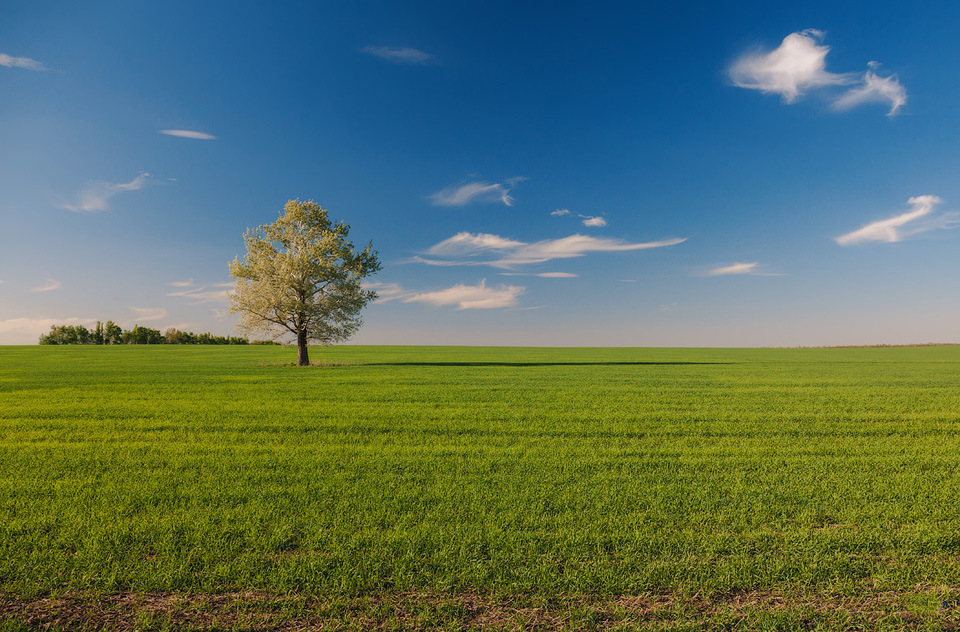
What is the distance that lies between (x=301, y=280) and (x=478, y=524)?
1199 inches

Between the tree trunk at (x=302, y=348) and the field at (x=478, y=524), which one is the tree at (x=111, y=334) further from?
the field at (x=478, y=524)

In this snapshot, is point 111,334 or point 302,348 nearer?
point 302,348

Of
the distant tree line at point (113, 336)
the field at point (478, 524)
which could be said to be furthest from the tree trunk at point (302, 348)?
the distant tree line at point (113, 336)

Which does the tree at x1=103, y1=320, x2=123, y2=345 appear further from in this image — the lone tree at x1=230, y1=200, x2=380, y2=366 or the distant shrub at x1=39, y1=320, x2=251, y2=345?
the lone tree at x1=230, y1=200, x2=380, y2=366

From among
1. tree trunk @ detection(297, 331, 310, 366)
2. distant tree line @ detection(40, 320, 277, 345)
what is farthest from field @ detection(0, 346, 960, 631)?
distant tree line @ detection(40, 320, 277, 345)

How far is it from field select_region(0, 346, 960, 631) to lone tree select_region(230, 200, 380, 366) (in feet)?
69.1

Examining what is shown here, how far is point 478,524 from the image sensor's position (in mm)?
5391

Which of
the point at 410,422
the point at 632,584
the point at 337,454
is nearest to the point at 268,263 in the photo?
the point at 410,422

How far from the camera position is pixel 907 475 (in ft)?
24.4

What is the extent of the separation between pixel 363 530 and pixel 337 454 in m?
3.46

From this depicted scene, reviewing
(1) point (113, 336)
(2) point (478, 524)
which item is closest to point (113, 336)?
(1) point (113, 336)

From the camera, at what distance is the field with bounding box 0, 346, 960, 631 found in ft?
13.1

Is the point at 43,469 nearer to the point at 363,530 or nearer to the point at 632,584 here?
the point at 363,530

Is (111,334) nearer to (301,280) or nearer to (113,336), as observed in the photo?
(113,336)
